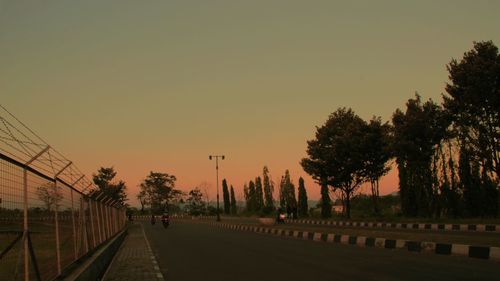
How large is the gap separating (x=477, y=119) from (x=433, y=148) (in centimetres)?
666

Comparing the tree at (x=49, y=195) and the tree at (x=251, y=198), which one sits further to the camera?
the tree at (x=251, y=198)

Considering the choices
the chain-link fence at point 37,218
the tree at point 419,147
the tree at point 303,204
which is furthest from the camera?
the tree at point 303,204

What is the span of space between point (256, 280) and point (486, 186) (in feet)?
96.0

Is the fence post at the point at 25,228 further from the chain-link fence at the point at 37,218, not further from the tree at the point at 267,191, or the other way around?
the tree at the point at 267,191

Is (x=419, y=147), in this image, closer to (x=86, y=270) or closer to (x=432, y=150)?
(x=432, y=150)

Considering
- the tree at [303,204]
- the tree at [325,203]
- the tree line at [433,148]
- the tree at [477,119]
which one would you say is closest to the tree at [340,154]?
the tree line at [433,148]

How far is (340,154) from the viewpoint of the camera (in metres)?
46.8

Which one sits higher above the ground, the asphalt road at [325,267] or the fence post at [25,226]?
the fence post at [25,226]

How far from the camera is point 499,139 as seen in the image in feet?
104

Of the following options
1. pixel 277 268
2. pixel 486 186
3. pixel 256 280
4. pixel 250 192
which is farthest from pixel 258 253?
pixel 250 192

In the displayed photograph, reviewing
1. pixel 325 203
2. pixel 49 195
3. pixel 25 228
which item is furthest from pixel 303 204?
pixel 25 228

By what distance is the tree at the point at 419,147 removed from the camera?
3850 centimetres

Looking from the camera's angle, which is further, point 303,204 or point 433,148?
point 303,204

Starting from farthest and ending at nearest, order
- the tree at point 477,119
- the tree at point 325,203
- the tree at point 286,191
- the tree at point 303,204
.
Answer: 1. the tree at point 286,191
2. the tree at point 303,204
3. the tree at point 325,203
4. the tree at point 477,119
